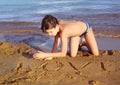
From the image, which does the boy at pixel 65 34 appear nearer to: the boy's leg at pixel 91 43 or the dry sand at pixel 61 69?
the boy's leg at pixel 91 43

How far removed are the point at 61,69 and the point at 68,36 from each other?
705 millimetres

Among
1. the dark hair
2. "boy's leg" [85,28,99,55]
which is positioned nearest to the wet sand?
"boy's leg" [85,28,99,55]

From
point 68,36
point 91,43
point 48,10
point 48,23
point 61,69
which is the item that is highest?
point 48,23

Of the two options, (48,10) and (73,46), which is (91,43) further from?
(48,10)

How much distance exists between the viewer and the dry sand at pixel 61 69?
4332mm

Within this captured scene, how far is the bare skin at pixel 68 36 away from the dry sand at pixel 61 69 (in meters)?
0.14

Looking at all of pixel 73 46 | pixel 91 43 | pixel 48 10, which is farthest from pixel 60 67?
pixel 48 10

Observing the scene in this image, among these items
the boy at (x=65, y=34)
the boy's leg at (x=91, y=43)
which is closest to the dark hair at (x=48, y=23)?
the boy at (x=65, y=34)

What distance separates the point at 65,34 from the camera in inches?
202

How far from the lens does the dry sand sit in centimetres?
433

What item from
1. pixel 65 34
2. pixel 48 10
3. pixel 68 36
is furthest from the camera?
pixel 48 10

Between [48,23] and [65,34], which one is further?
[65,34]

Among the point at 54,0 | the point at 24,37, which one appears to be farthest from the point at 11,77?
the point at 54,0

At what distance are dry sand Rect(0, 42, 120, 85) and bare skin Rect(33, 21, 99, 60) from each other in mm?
145
